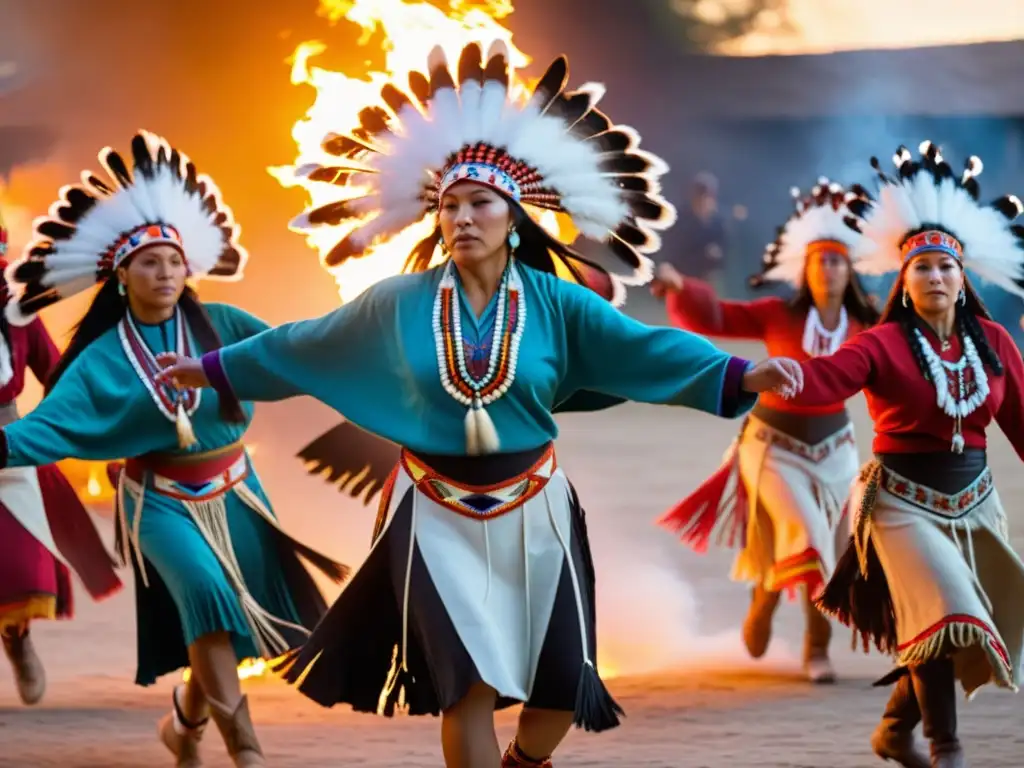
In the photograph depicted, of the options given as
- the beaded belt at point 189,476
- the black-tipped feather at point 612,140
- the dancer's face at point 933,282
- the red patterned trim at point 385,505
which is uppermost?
the black-tipped feather at point 612,140

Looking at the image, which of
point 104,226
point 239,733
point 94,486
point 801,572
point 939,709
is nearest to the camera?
point 939,709

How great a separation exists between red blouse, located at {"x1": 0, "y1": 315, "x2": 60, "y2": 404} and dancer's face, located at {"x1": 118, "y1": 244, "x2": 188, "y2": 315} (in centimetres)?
99

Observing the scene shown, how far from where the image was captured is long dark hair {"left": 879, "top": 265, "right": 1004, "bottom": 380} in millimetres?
4676

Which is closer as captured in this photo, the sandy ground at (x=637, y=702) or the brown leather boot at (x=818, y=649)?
the sandy ground at (x=637, y=702)

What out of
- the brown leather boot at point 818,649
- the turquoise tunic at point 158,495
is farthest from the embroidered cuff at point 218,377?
the brown leather boot at point 818,649

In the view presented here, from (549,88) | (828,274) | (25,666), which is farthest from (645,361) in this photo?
(25,666)

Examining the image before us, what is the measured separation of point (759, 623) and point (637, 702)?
2.49 ft

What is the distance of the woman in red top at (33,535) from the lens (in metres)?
5.70

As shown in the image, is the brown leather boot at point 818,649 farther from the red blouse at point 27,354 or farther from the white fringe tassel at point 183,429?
the red blouse at point 27,354

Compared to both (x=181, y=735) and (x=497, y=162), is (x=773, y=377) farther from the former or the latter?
(x=181, y=735)

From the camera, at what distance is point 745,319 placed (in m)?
6.46

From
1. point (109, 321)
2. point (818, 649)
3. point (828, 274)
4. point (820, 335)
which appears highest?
point (828, 274)

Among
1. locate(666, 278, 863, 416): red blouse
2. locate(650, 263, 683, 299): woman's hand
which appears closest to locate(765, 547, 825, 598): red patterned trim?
locate(666, 278, 863, 416): red blouse

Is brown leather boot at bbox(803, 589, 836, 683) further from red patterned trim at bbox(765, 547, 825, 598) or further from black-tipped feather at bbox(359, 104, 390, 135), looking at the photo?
black-tipped feather at bbox(359, 104, 390, 135)
